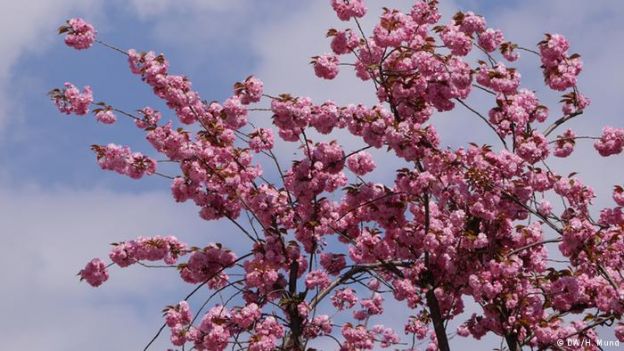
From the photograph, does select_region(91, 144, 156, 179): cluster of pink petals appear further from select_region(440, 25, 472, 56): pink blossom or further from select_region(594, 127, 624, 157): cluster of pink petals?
select_region(594, 127, 624, 157): cluster of pink petals

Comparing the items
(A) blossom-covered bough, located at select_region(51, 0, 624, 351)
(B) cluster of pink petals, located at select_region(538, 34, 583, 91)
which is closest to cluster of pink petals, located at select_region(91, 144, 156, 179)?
(A) blossom-covered bough, located at select_region(51, 0, 624, 351)

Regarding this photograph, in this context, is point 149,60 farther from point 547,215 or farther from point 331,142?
point 547,215

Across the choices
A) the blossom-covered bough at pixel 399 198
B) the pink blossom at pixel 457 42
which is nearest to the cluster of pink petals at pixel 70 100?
the blossom-covered bough at pixel 399 198

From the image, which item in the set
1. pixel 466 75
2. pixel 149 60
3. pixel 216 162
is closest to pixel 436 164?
pixel 466 75

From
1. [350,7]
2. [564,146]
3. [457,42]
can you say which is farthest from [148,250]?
[564,146]

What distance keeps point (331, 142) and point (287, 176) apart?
3.33ft

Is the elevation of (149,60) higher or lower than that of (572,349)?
higher

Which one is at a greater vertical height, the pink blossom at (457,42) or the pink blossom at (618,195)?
the pink blossom at (457,42)

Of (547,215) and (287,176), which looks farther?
(287,176)

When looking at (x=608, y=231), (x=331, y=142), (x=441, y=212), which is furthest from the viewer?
(x=441, y=212)

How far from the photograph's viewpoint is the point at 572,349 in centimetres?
1148

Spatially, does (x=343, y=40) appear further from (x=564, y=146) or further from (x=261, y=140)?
(x=564, y=146)

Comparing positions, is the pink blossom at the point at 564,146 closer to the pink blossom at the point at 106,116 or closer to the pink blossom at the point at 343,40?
the pink blossom at the point at 343,40

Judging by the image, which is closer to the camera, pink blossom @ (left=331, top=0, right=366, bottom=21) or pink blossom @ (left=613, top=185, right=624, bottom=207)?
pink blossom @ (left=613, top=185, right=624, bottom=207)
